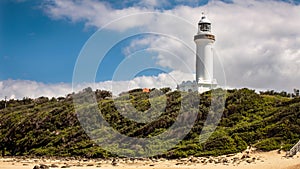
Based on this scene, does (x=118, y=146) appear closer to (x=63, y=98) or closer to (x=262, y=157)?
(x=262, y=157)

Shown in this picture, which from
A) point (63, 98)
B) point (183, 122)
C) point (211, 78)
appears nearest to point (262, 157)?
point (183, 122)

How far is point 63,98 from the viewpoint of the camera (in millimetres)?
53750

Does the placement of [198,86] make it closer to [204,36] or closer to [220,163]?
[204,36]

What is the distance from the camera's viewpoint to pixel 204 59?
135 ft

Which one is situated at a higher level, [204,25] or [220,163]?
[204,25]

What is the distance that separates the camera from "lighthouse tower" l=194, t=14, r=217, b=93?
40.7 meters

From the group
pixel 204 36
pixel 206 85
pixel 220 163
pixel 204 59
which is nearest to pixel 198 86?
pixel 206 85

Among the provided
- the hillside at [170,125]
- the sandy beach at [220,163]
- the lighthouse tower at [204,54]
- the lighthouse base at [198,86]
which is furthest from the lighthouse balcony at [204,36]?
the sandy beach at [220,163]

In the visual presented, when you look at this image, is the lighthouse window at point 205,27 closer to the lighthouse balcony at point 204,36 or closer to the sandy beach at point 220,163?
the lighthouse balcony at point 204,36

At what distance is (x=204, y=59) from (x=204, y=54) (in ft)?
1.60

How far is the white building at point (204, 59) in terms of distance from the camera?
1581 inches

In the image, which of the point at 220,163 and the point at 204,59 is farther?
the point at 204,59

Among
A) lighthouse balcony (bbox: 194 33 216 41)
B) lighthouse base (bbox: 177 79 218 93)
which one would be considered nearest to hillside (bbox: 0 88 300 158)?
lighthouse base (bbox: 177 79 218 93)

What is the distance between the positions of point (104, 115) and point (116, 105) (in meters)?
1.20
